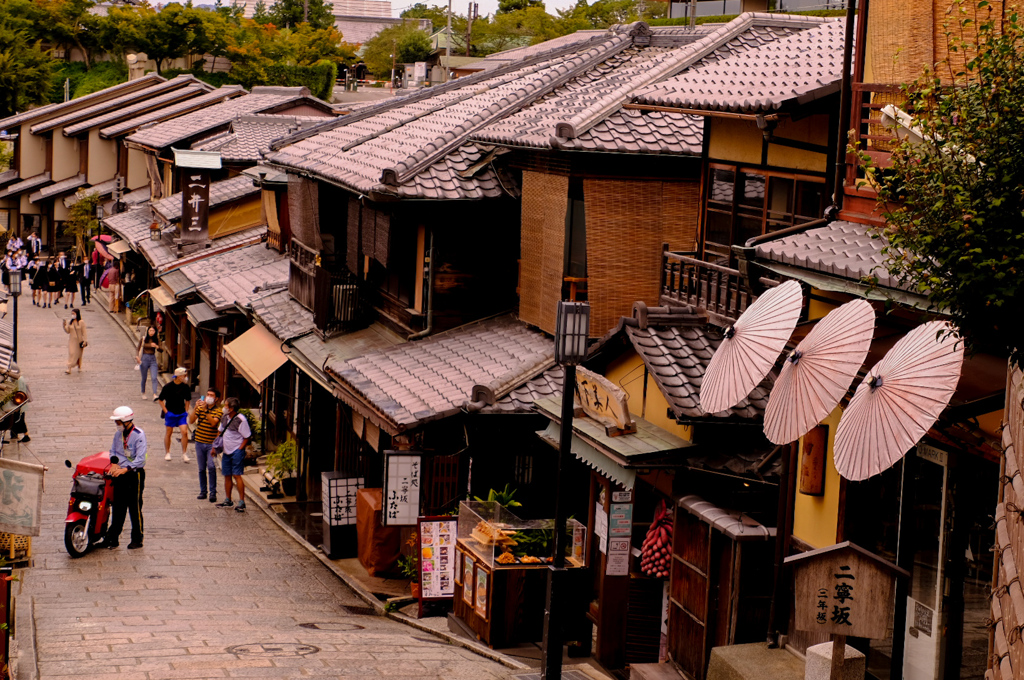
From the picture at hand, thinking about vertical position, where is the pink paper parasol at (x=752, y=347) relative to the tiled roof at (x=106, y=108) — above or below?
below

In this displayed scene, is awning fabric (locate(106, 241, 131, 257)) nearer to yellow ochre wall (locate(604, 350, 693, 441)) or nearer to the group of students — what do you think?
the group of students

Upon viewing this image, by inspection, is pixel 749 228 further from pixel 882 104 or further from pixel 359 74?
pixel 359 74

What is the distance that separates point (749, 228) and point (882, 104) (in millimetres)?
3753

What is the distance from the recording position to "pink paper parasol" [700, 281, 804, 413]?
10.3 meters

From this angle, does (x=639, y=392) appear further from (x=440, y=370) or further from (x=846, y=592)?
(x=846, y=592)

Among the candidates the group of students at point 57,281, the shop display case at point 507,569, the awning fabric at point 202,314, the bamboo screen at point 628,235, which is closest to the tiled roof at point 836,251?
the shop display case at point 507,569

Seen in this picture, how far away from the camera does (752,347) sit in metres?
10.6

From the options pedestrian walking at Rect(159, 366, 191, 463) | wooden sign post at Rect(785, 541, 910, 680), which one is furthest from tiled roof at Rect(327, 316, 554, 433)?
wooden sign post at Rect(785, 541, 910, 680)

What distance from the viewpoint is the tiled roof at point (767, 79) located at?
1306 centimetres

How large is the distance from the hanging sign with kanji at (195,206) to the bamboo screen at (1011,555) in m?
29.7

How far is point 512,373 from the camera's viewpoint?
54.4 ft

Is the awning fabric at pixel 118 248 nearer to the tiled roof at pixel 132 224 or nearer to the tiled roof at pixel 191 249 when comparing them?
the tiled roof at pixel 132 224

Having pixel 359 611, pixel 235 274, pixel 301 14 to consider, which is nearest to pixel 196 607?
pixel 359 611

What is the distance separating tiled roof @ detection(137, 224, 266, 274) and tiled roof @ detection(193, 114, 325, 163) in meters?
2.34
